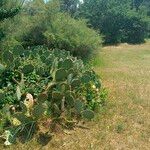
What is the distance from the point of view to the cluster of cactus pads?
342 inches

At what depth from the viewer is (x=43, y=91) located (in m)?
9.83

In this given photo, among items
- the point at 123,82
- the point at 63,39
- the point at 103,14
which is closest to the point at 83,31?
the point at 63,39

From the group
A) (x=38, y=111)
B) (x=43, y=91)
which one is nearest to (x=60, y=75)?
(x=43, y=91)

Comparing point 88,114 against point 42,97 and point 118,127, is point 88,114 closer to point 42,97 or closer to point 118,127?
point 118,127

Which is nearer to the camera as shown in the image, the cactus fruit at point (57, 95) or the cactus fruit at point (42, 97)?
the cactus fruit at point (42, 97)

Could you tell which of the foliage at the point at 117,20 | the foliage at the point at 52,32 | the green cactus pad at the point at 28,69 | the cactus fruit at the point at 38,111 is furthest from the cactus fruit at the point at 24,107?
the foliage at the point at 117,20

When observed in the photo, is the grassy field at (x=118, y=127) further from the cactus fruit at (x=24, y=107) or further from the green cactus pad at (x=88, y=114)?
the cactus fruit at (x=24, y=107)

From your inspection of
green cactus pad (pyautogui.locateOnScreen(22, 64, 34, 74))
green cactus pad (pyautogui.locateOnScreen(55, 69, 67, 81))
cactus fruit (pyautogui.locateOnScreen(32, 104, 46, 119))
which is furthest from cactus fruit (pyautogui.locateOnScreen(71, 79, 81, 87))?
cactus fruit (pyautogui.locateOnScreen(32, 104, 46, 119))

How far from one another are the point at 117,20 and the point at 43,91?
2779 centimetres

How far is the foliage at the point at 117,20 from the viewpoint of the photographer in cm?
3594

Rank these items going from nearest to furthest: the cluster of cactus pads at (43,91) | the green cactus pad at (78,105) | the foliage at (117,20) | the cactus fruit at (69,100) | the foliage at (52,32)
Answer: the cluster of cactus pads at (43,91) < the green cactus pad at (78,105) < the cactus fruit at (69,100) < the foliage at (52,32) < the foliage at (117,20)

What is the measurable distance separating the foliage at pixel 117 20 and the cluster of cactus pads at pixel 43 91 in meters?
24.7

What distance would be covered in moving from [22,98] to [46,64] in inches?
70.1

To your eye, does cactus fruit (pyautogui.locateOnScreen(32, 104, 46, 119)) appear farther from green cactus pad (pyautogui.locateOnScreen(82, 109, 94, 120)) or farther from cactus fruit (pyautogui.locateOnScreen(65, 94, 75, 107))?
green cactus pad (pyautogui.locateOnScreen(82, 109, 94, 120))
